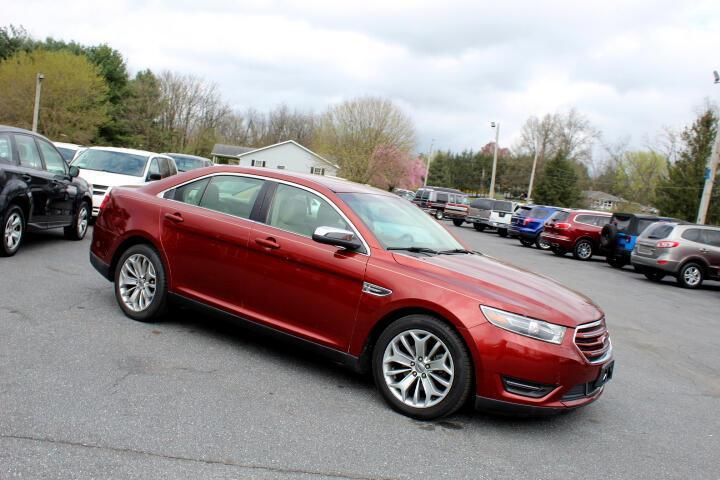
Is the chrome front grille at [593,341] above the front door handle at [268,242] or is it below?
below

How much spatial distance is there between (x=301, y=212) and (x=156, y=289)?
5.54 ft

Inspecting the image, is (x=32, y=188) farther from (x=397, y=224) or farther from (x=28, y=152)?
(x=397, y=224)

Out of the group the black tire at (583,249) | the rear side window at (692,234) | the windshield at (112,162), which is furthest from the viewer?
the black tire at (583,249)

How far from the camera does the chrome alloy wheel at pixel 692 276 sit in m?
15.7

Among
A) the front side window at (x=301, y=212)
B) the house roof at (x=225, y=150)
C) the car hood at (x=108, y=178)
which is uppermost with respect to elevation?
the house roof at (x=225, y=150)

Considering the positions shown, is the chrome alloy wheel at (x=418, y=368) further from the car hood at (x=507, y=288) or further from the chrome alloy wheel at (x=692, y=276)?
the chrome alloy wheel at (x=692, y=276)

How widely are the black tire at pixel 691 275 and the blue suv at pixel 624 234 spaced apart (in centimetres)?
302

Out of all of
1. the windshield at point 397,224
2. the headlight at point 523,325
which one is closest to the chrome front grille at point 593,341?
the headlight at point 523,325

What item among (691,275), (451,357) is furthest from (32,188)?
(691,275)

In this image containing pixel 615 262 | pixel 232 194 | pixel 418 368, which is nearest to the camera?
pixel 418 368

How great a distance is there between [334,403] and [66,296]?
148 inches

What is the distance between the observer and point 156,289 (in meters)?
5.60

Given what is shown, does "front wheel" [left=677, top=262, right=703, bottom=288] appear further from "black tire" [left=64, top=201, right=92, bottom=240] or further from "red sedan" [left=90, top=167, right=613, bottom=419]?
"black tire" [left=64, top=201, right=92, bottom=240]

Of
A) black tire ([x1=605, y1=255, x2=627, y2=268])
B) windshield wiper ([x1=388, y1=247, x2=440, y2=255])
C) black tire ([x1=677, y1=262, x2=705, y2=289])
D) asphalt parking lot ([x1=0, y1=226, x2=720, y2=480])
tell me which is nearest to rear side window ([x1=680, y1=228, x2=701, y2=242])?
black tire ([x1=677, y1=262, x2=705, y2=289])
